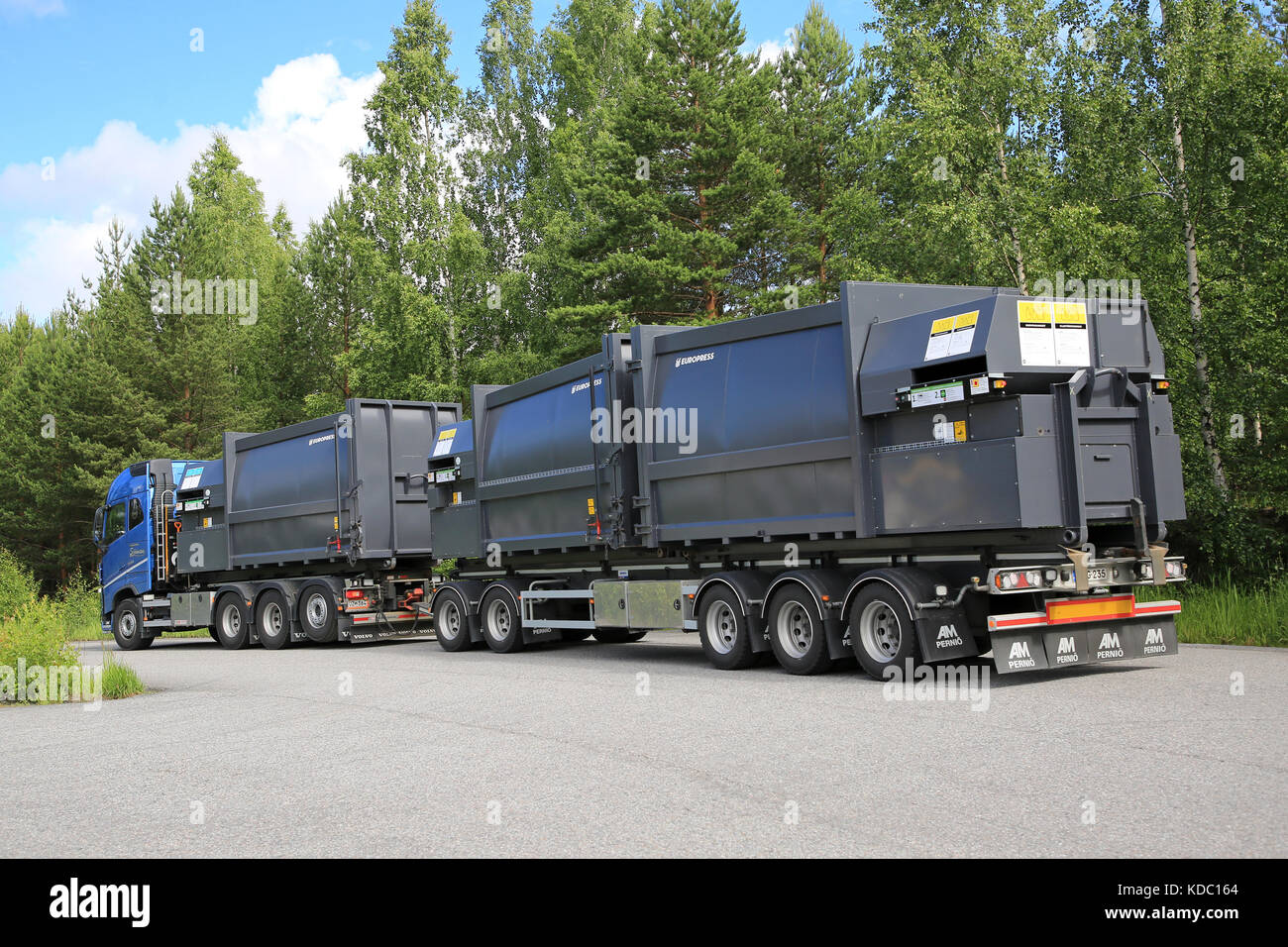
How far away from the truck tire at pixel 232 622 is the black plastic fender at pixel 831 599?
13549mm

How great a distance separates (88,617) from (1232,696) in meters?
31.3

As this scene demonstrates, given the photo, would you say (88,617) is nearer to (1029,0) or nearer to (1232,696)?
(1029,0)

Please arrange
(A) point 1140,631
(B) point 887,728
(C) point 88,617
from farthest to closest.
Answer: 1. (C) point 88,617
2. (A) point 1140,631
3. (B) point 887,728

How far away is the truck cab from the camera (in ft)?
76.7

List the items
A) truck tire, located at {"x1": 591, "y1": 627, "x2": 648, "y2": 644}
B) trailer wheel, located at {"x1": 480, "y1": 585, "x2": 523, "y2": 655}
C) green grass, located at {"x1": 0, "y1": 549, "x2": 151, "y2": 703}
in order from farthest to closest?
truck tire, located at {"x1": 591, "y1": 627, "x2": 648, "y2": 644}, trailer wheel, located at {"x1": 480, "y1": 585, "x2": 523, "y2": 655}, green grass, located at {"x1": 0, "y1": 549, "x2": 151, "y2": 703}

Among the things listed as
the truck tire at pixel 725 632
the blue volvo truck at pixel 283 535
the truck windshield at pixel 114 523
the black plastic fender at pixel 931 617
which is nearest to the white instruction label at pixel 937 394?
the black plastic fender at pixel 931 617

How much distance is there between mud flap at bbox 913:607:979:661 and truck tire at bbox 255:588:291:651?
13.6m

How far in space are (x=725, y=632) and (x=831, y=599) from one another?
71.5 inches

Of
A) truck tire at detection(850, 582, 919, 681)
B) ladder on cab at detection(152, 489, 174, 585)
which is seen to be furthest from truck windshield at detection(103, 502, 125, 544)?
truck tire at detection(850, 582, 919, 681)

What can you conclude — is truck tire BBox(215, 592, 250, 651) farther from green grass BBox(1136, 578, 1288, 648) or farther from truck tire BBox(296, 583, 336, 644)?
green grass BBox(1136, 578, 1288, 648)

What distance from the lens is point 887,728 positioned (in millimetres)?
8133

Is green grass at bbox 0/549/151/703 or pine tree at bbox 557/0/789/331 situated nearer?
green grass at bbox 0/549/151/703

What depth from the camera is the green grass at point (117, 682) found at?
43.2ft
